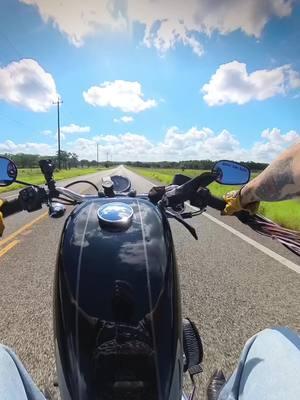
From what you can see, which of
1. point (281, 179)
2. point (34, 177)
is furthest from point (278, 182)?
point (34, 177)

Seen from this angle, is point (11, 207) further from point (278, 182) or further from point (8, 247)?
point (8, 247)

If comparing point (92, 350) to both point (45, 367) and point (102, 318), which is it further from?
point (45, 367)

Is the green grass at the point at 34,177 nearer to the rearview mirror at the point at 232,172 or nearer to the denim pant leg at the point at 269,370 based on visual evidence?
the rearview mirror at the point at 232,172

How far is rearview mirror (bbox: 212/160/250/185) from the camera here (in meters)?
2.26

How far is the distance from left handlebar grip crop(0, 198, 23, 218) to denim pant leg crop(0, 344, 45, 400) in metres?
0.88

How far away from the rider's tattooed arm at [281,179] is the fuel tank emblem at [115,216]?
55 cm

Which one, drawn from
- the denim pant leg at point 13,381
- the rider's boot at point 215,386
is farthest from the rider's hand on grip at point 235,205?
the denim pant leg at point 13,381

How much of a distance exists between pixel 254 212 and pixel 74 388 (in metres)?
1.22

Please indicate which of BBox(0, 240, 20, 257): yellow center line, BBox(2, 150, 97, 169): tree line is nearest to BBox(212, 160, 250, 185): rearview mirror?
BBox(0, 240, 20, 257): yellow center line

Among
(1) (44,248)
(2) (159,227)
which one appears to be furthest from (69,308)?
(1) (44,248)

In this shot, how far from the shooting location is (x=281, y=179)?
4.69ft

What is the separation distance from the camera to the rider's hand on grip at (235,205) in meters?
2.09

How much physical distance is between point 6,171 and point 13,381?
1.28 m

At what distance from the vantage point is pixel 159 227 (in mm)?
1726
